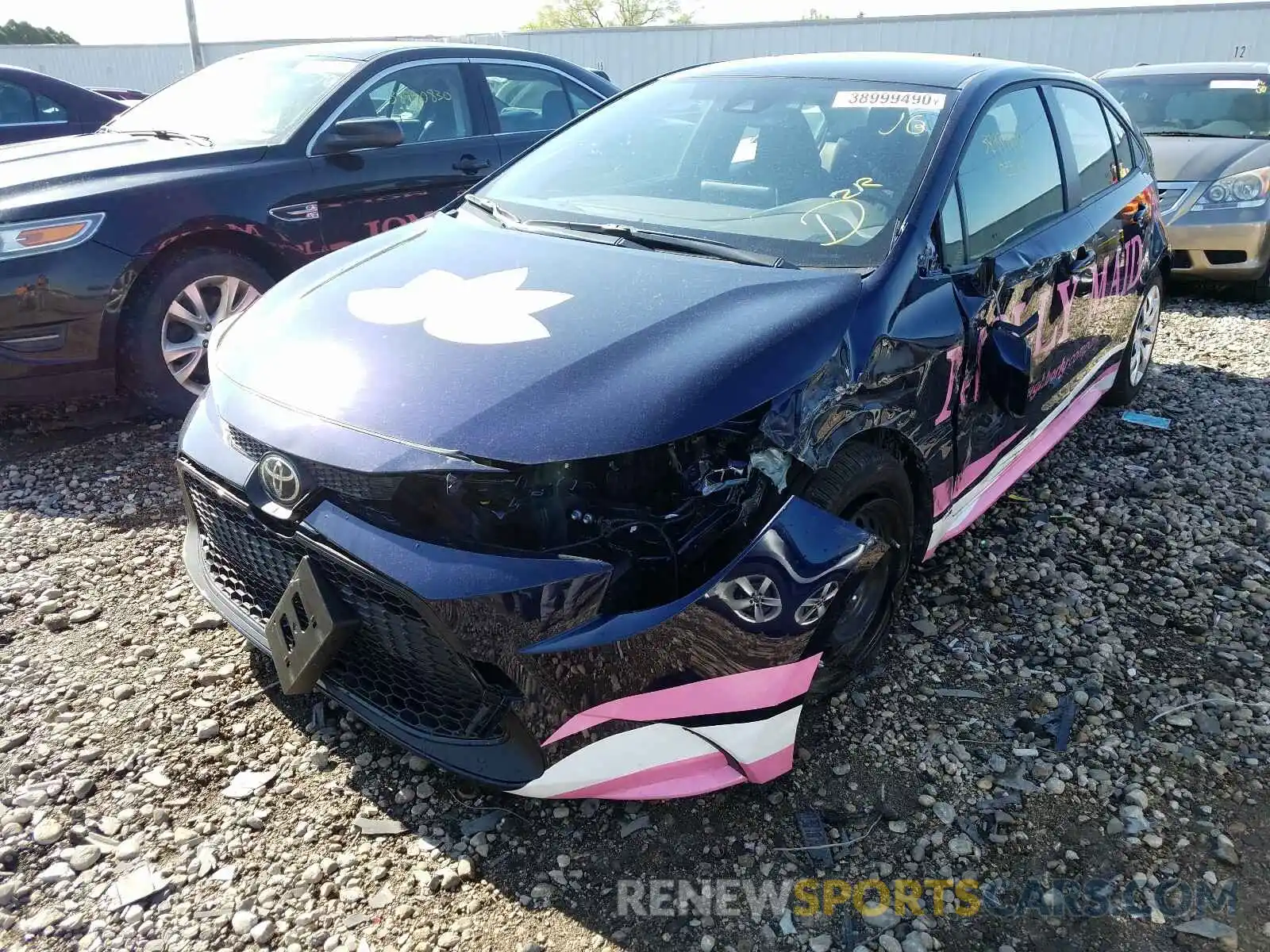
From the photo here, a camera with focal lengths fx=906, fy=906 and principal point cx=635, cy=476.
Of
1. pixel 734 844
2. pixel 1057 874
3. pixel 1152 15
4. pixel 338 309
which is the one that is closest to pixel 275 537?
pixel 338 309

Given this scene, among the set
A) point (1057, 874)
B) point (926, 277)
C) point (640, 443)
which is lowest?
point (1057, 874)

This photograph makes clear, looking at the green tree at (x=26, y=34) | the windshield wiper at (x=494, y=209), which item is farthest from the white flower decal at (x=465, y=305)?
the green tree at (x=26, y=34)

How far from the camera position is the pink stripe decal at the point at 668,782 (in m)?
1.94

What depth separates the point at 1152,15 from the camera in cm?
1748

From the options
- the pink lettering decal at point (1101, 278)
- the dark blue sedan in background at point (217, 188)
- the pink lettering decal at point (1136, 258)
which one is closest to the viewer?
the pink lettering decal at point (1101, 278)

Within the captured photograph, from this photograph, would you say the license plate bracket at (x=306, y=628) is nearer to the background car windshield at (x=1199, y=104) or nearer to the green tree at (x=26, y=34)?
the background car windshield at (x=1199, y=104)

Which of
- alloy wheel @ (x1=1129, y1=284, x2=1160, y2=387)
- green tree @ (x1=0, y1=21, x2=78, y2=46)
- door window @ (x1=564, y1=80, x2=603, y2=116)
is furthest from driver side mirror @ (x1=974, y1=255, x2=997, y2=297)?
green tree @ (x1=0, y1=21, x2=78, y2=46)

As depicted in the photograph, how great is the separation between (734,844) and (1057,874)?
0.71m

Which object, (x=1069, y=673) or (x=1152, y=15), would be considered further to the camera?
(x=1152, y=15)

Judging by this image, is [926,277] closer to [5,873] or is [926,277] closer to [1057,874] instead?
[1057,874]

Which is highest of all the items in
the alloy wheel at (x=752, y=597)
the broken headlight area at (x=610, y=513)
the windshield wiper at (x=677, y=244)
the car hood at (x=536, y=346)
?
the windshield wiper at (x=677, y=244)

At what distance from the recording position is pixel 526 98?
17.8 feet

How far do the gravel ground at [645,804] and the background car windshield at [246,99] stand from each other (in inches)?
92.0

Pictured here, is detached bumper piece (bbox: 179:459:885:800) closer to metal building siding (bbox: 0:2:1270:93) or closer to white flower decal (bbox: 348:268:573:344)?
white flower decal (bbox: 348:268:573:344)
